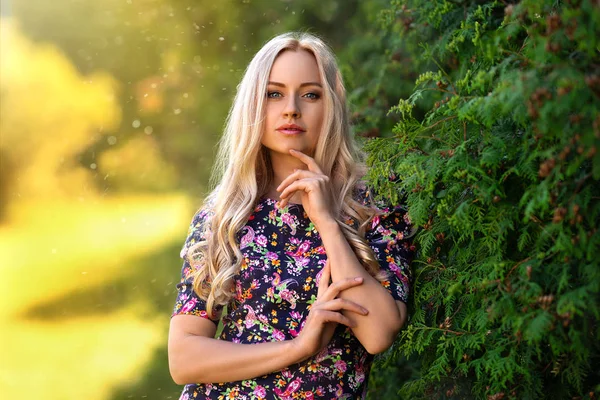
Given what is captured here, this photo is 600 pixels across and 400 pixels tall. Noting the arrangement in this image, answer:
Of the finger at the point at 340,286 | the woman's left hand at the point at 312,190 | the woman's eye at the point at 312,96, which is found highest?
the woman's eye at the point at 312,96

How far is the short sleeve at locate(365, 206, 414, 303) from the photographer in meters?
2.35

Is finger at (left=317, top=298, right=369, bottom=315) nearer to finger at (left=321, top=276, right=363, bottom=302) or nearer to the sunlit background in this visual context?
finger at (left=321, top=276, right=363, bottom=302)

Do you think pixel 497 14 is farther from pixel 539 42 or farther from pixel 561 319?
pixel 561 319

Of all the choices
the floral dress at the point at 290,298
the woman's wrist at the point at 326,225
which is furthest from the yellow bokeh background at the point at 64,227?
the woman's wrist at the point at 326,225

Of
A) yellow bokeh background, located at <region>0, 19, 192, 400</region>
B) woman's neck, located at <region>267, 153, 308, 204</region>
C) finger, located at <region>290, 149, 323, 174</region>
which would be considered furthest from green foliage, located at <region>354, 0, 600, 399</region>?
yellow bokeh background, located at <region>0, 19, 192, 400</region>

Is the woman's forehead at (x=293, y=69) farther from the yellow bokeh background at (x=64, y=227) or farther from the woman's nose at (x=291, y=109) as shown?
the yellow bokeh background at (x=64, y=227)

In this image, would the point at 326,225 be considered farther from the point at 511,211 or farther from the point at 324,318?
the point at 511,211

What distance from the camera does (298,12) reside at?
203 inches

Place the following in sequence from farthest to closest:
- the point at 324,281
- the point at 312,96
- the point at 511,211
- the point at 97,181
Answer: the point at 97,181
the point at 312,96
the point at 324,281
the point at 511,211

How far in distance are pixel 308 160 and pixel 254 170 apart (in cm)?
23

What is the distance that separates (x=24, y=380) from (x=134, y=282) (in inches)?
49.8

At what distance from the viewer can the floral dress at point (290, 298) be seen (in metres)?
2.40

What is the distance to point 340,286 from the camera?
2279mm

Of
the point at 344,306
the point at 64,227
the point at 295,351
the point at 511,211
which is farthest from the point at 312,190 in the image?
the point at 64,227
